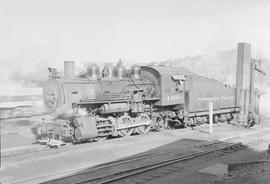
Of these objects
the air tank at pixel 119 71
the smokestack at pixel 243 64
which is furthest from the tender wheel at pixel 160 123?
the smokestack at pixel 243 64

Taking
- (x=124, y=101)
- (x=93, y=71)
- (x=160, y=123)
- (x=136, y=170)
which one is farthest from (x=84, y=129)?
(x=160, y=123)

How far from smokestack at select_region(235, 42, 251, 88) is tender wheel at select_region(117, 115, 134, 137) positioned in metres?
7.87

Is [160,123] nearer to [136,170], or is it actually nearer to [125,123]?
[125,123]

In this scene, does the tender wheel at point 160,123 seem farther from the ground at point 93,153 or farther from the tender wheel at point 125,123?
the tender wheel at point 125,123

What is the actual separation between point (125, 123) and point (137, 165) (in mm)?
3797

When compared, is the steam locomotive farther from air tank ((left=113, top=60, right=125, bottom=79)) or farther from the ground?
the ground

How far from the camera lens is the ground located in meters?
6.28

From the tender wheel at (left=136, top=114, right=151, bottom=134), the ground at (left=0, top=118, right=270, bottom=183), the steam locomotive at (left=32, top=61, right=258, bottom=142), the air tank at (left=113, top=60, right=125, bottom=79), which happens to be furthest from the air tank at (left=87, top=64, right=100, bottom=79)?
→ the ground at (left=0, top=118, right=270, bottom=183)

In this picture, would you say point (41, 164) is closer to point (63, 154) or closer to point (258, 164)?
point (63, 154)

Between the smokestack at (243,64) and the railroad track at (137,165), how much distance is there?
26.3 ft

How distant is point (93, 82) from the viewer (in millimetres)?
10469

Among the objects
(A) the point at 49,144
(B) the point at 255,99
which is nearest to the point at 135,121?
(A) the point at 49,144

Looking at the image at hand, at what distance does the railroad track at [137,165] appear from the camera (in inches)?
233

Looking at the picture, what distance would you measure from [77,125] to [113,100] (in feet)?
5.78
